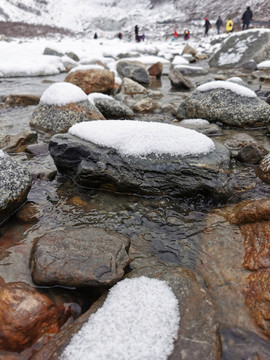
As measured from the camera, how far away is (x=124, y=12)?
80312mm

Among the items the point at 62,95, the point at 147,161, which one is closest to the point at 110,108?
the point at 62,95

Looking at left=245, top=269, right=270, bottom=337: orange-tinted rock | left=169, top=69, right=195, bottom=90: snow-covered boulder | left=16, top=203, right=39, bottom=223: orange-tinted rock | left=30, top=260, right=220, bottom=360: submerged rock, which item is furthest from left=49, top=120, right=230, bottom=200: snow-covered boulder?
left=169, top=69, right=195, bottom=90: snow-covered boulder

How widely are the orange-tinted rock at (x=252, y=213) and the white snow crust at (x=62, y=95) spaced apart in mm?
3933

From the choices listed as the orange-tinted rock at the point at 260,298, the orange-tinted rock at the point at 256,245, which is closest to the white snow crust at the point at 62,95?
the orange-tinted rock at the point at 256,245

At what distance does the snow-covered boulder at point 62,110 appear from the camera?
5.25m

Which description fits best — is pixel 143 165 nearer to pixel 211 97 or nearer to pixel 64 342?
pixel 64 342

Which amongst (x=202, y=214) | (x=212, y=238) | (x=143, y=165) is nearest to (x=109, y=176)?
(x=143, y=165)

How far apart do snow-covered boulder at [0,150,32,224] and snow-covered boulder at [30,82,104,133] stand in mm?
2445

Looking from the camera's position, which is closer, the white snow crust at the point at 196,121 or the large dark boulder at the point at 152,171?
the large dark boulder at the point at 152,171

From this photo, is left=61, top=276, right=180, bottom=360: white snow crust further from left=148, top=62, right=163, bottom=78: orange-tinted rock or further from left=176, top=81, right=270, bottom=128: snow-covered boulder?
left=148, top=62, right=163, bottom=78: orange-tinted rock

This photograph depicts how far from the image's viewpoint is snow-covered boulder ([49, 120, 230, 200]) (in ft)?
10.00

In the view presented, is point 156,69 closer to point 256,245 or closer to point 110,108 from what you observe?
point 110,108

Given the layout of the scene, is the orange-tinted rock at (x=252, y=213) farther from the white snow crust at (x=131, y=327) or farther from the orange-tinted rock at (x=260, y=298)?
the white snow crust at (x=131, y=327)

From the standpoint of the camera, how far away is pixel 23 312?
172 cm
